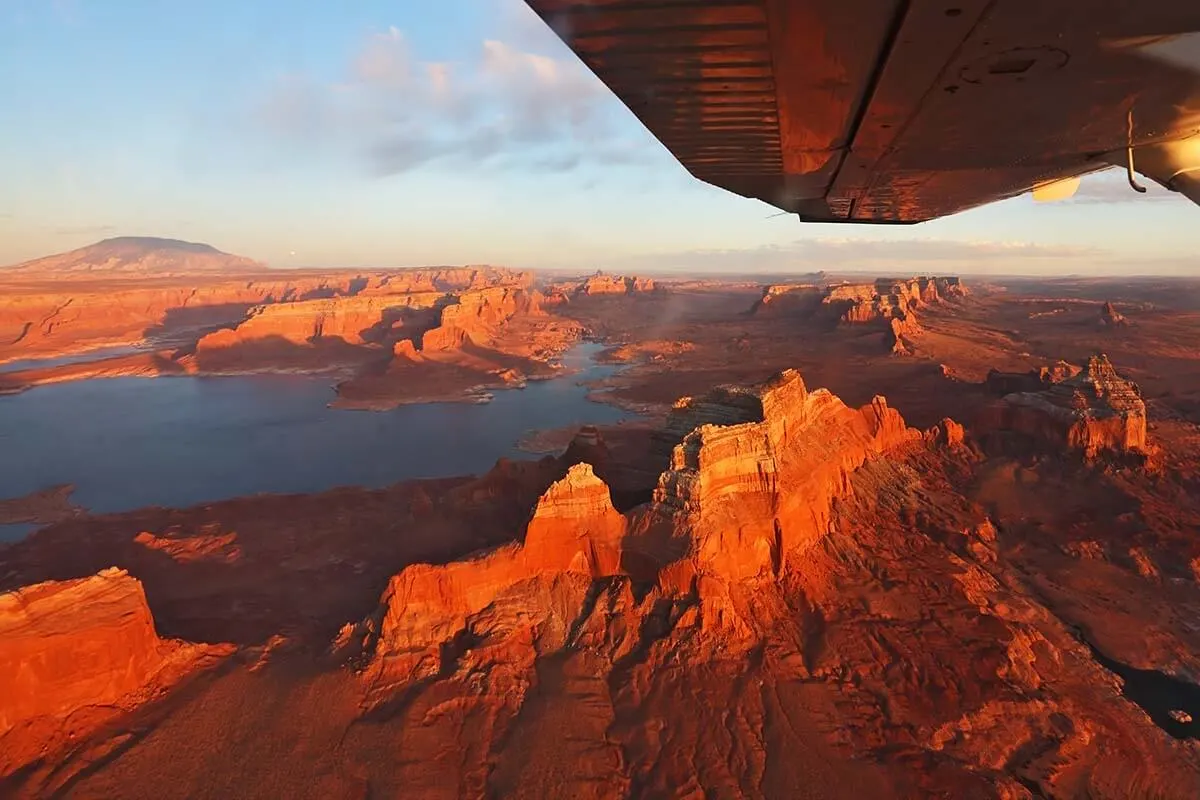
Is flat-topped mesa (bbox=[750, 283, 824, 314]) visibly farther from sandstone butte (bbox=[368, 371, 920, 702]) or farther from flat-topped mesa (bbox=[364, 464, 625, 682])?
flat-topped mesa (bbox=[364, 464, 625, 682])

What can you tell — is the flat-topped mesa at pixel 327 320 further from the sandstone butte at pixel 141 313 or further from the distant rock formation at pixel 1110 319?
the distant rock formation at pixel 1110 319

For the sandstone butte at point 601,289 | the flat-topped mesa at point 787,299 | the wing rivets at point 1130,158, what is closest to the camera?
the wing rivets at point 1130,158

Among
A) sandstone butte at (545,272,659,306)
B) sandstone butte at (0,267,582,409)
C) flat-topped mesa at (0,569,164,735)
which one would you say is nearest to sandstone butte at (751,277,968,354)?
sandstone butte at (0,267,582,409)

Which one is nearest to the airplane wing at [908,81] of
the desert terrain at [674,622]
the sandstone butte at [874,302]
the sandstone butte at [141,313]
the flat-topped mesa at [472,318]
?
the desert terrain at [674,622]

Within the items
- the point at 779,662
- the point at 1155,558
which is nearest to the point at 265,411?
the point at 779,662

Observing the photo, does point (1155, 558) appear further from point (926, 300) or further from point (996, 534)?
point (926, 300)
